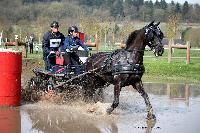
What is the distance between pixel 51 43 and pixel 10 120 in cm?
385

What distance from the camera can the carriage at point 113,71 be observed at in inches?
433

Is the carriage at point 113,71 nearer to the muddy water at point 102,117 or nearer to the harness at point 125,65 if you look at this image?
the harness at point 125,65

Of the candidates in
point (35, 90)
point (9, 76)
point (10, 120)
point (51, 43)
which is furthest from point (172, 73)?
point (10, 120)

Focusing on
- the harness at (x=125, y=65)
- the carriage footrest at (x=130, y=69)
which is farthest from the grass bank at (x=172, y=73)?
the carriage footrest at (x=130, y=69)

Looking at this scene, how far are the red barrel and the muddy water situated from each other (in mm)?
325

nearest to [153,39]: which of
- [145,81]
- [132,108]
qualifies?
[132,108]

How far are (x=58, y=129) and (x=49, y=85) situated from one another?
395 centimetres

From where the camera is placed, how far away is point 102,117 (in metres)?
10.8

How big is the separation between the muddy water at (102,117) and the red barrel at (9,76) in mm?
325

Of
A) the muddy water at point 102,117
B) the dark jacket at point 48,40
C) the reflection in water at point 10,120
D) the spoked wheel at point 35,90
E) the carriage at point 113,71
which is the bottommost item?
the muddy water at point 102,117

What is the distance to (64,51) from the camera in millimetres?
12867

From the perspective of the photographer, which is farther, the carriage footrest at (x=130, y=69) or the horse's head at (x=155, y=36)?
the horse's head at (x=155, y=36)

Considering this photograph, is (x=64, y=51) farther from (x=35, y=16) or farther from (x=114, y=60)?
(x=35, y=16)

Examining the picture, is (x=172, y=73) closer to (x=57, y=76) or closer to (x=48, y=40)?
(x=48, y=40)
